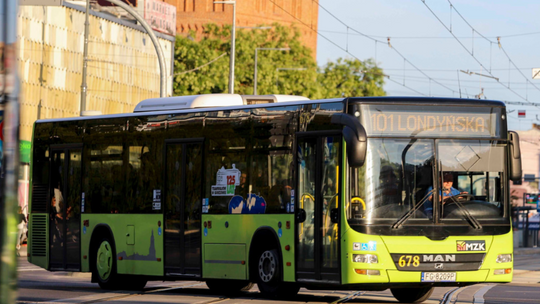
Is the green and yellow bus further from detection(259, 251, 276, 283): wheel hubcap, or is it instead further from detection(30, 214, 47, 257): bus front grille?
detection(30, 214, 47, 257): bus front grille

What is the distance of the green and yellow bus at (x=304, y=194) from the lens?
12.8 metres

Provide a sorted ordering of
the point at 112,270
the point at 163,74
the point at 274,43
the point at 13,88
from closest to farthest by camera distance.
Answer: the point at 13,88
the point at 112,270
the point at 163,74
the point at 274,43

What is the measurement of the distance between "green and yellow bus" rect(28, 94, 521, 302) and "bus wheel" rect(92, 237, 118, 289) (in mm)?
24

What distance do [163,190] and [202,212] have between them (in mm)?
949

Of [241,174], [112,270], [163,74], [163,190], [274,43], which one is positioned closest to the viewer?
[241,174]

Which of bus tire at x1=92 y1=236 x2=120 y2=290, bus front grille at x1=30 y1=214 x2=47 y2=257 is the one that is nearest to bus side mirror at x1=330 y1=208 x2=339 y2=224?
bus tire at x1=92 y1=236 x2=120 y2=290

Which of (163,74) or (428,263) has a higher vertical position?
(163,74)

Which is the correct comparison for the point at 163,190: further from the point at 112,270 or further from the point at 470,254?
the point at 470,254

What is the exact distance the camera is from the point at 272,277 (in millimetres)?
14094

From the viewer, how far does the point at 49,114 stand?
44.7 m

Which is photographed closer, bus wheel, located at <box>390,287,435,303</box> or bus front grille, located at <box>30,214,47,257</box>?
bus wheel, located at <box>390,287,435,303</box>

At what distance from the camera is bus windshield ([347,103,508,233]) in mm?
12812

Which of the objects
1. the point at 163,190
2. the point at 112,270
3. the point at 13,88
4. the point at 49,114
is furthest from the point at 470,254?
the point at 49,114

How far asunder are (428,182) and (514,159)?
118cm
